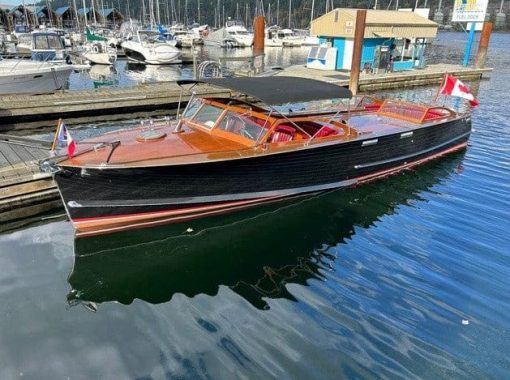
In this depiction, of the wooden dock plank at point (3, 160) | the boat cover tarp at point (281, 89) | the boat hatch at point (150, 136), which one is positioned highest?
the boat cover tarp at point (281, 89)

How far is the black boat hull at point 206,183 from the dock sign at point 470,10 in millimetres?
24934

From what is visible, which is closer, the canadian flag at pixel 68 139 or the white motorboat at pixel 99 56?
the canadian flag at pixel 68 139

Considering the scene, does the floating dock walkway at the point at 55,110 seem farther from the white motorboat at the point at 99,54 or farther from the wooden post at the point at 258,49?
the white motorboat at the point at 99,54

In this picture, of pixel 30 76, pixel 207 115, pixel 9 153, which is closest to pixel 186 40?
pixel 30 76

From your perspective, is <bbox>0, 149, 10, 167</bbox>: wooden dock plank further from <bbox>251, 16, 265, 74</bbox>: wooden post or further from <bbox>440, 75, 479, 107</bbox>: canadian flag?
<bbox>251, 16, 265, 74</bbox>: wooden post

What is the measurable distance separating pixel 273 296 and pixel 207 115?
182 inches

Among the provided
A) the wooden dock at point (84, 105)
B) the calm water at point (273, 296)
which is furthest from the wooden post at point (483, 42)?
the calm water at point (273, 296)

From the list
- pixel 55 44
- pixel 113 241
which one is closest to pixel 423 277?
pixel 113 241

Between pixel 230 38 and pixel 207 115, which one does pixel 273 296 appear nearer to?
pixel 207 115

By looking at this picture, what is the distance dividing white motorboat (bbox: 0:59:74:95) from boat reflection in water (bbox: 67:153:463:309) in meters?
13.2

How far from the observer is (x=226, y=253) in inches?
297

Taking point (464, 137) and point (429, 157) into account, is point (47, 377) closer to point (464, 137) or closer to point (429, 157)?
point (429, 157)

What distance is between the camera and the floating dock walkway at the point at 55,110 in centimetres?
846

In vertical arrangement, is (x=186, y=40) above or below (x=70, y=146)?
below
